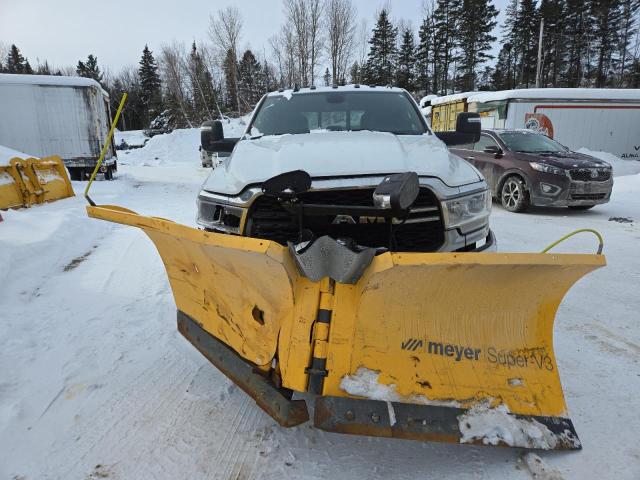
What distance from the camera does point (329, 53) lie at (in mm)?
36750

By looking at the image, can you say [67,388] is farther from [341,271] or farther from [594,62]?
[594,62]

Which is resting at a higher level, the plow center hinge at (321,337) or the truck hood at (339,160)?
the truck hood at (339,160)

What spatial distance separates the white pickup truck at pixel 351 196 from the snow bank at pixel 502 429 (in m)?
0.84

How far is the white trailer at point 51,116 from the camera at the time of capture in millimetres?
13102

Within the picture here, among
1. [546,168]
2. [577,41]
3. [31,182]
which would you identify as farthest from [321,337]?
[577,41]

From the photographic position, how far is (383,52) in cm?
4922

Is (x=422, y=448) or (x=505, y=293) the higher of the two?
(x=505, y=293)

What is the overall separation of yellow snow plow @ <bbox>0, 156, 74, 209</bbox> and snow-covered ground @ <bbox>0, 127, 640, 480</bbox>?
4.12 meters

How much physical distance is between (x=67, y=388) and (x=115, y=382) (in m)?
0.26

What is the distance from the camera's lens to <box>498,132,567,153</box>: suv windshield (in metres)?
8.40

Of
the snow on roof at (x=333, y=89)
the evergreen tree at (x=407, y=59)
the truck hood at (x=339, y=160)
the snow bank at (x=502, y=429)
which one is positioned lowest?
the snow bank at (x=502, y=429)

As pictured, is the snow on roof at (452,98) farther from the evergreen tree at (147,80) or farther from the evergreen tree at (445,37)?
the evergreen tree at (147,80)

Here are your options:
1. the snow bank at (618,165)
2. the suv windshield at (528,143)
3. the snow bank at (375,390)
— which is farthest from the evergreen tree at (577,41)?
the snow bank at (375,390)

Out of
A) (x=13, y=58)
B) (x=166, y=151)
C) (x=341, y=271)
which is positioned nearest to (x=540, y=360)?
(x=341, y=271)
